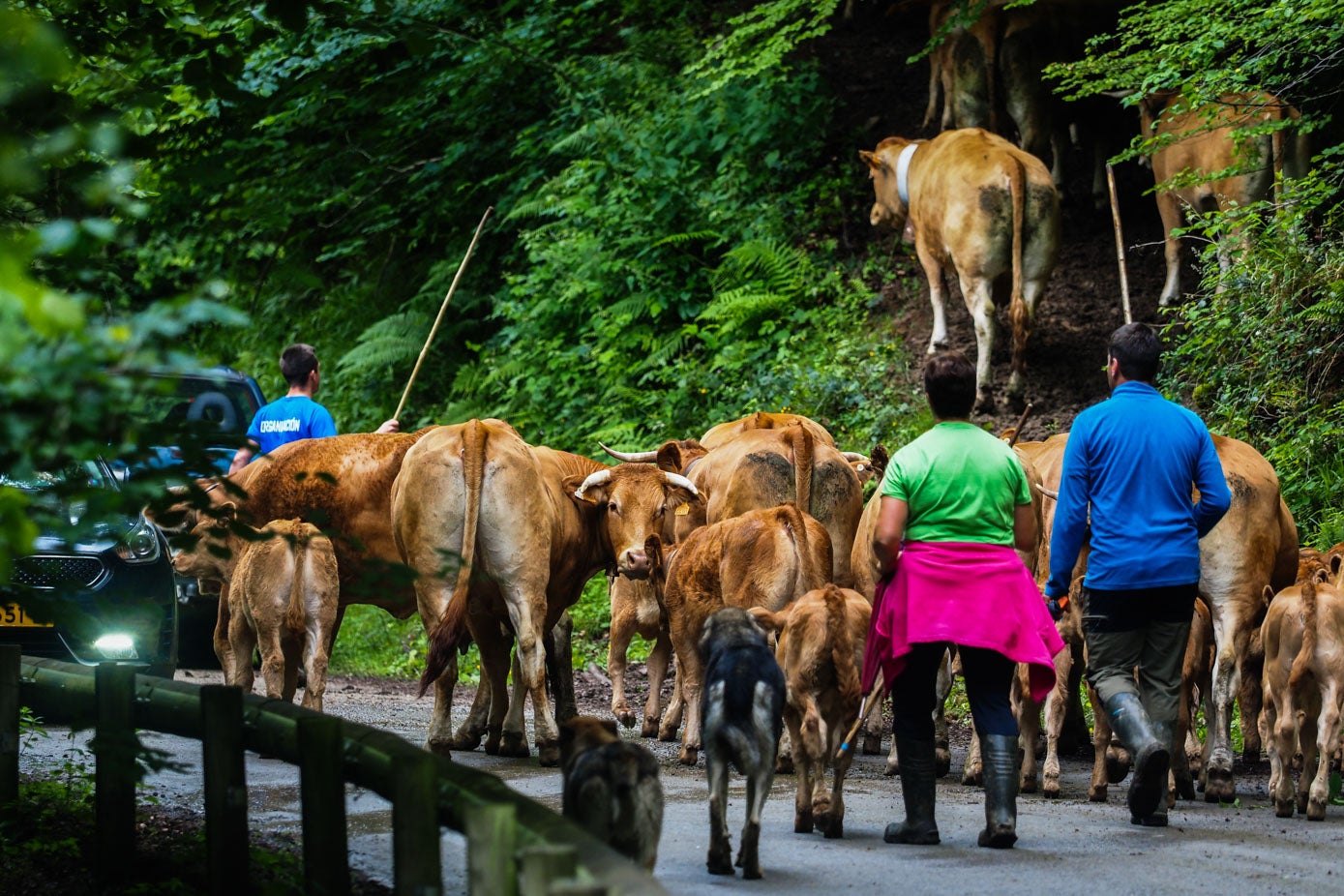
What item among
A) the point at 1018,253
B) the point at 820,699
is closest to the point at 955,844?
the point at 820,699

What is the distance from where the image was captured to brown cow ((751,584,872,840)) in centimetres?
705

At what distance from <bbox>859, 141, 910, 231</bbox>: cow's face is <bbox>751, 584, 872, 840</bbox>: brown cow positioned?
9.90 metres

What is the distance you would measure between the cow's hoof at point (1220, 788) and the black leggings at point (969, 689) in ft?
6.73

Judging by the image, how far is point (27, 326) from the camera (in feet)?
10.0

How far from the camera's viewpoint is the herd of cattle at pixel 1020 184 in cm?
1372

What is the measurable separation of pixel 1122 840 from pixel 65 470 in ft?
15.9

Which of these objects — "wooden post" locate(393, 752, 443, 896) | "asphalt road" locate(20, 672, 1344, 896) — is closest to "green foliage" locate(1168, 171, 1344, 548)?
"asphalt road" locate(20, 672, 1344, 896)

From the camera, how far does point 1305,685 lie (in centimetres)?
795

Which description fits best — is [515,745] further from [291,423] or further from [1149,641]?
[1149,641]

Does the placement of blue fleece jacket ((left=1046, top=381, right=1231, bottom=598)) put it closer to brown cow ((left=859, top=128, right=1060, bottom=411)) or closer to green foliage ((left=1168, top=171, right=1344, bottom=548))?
green foliage ((left=1168, top=171, right=1344, bottom=548))

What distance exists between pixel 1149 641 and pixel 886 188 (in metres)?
9.77

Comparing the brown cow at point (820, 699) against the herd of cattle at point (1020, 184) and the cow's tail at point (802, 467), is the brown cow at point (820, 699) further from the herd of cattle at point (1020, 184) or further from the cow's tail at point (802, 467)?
the herd of cattle at point (1020, 184)

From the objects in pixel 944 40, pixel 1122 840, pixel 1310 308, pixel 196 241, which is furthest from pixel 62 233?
pixel 944 40

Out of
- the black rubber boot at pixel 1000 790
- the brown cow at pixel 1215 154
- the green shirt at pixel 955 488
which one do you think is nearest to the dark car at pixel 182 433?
the green shirt at pixel 955 488
